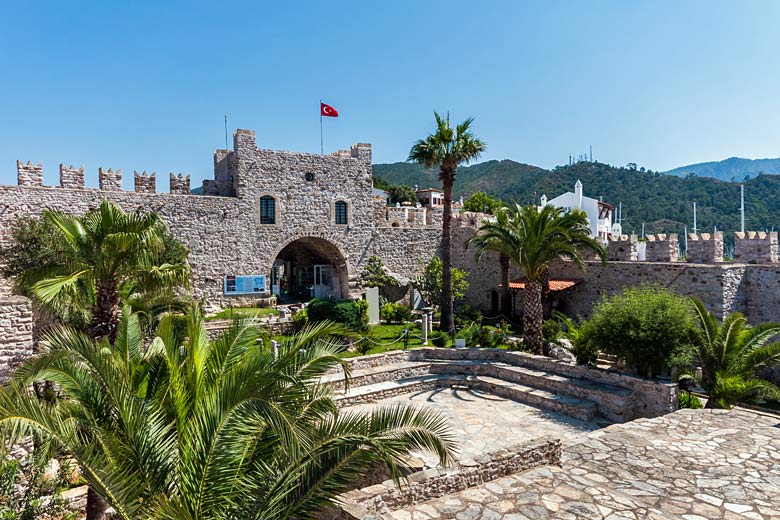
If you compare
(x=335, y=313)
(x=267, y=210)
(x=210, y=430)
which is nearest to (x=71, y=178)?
(x=267, y=210)

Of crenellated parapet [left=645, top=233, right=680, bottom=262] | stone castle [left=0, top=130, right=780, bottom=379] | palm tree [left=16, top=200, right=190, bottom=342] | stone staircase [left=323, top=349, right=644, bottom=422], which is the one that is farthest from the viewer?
crenellated parapet [left=645, top=233, right=680, bottom=262]

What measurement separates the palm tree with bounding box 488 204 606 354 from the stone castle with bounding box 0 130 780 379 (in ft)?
14.4

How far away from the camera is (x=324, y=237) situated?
23.2 metres

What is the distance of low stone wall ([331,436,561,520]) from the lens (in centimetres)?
511

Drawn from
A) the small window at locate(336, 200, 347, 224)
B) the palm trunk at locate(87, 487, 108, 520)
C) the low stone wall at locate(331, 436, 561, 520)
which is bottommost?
the palm trunk at locate(87, 487, 108, 520)

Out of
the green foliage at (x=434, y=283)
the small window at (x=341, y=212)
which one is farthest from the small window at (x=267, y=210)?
the green foliage at (x=434, y=283)

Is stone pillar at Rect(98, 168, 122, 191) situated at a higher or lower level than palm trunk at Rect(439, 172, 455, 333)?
higher

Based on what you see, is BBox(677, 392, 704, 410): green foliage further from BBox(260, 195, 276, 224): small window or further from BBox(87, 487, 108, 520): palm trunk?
BBox(260, 195, 276, 224): small window

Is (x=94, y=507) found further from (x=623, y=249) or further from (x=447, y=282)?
(x=623, y=249)

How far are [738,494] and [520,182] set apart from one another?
93.9 m

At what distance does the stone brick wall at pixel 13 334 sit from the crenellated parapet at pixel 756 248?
60.5 feet

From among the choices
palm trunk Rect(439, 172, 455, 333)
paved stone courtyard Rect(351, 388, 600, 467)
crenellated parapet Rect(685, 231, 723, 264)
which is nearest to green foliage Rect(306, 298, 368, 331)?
palm trunk Rect(439, 172, 455, 333)

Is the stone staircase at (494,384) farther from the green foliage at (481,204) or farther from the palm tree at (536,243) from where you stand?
the green foliage at (481,204)

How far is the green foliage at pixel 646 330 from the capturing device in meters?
11.1
